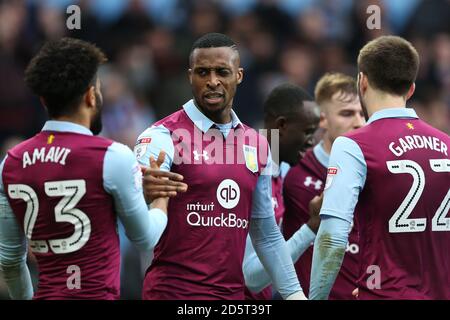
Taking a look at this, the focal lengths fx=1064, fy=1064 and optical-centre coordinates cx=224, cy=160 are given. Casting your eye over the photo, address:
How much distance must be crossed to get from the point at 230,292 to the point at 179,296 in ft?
1.05

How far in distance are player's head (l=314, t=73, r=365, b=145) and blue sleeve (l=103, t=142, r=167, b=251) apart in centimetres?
265

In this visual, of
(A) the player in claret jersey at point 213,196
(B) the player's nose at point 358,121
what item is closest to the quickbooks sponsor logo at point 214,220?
(A) the player in claret jersey at point 213,196

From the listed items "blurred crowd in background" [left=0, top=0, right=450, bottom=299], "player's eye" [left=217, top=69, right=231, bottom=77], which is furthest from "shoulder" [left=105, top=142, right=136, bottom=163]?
"blurred crowd in background" [left=0, top=0, right=450, bottom=299]

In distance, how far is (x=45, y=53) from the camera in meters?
5.65

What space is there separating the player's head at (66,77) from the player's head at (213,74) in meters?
0.88

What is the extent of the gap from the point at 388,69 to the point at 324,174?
171 centimetres

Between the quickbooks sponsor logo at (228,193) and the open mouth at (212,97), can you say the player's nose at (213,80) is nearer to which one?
the open mouth at (212,97)

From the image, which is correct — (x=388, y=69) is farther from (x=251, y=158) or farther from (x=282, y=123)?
(x=282, y=123)

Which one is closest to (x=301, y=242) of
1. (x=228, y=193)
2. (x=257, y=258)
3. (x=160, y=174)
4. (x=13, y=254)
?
(x=257, y=258)
